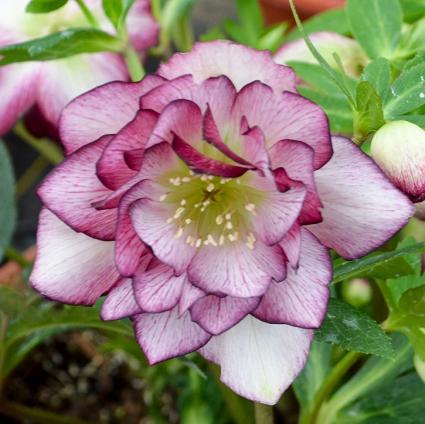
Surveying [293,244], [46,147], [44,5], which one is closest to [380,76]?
[293,244]

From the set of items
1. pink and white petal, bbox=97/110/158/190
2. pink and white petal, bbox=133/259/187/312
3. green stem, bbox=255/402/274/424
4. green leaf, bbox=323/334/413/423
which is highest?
pink and white petal, bbox=97/110/158/190

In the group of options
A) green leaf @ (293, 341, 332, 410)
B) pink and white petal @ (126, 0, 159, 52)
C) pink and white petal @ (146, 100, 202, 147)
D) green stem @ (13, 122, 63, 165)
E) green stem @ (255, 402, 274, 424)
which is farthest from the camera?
green stem @ (13, 122, 63, 165)

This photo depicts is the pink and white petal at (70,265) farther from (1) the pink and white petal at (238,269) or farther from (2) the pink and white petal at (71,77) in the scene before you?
(2) the pink and white petal at (71,77)

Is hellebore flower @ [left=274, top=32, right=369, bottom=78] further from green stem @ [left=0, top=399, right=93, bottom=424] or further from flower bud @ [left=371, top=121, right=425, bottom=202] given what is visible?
green stem @ [left=0, top=399, right=93, bottom=424]

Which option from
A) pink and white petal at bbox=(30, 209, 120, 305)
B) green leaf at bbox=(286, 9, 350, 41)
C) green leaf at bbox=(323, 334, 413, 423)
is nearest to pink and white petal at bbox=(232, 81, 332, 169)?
pink and white petal at bbox=(30, 209, 120, 305)

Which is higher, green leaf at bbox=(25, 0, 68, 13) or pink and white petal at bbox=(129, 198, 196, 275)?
green leaf at bbox=(25, 0, 68, 13)

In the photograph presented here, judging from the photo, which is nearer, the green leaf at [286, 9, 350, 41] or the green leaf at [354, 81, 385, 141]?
the green leaf at [354, 81, 385, 141]

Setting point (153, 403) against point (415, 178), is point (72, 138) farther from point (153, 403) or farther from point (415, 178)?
point (153, 403)
